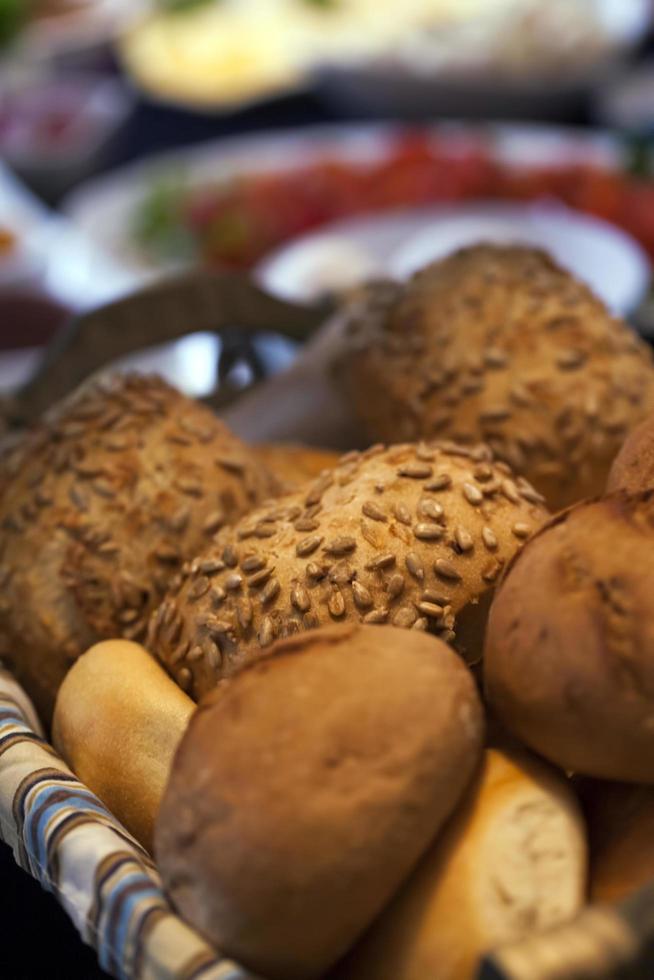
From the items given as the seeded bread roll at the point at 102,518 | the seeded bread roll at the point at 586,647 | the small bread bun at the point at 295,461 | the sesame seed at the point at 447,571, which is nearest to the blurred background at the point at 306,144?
the small bread bun at the point at 295,461

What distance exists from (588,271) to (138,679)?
1.91 meters

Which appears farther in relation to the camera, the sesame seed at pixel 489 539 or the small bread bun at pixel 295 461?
the small bread bun at pixel 295 461

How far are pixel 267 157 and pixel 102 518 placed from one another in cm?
278

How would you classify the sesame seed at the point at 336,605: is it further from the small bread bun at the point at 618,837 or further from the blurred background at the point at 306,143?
the blurred background at the point at 306,143

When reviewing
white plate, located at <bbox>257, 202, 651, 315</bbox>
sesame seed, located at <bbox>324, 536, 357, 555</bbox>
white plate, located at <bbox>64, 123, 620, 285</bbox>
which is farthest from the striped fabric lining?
white plate, located at <bbox>64, 123, 620, 285</bbox>

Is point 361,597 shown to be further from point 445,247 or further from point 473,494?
point 445,247

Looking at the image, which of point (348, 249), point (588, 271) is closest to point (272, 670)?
point (588, 271)

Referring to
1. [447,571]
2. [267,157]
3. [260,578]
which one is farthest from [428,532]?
[267,157]

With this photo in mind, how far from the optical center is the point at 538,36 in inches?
152

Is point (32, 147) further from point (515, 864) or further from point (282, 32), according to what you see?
point (515, 864)

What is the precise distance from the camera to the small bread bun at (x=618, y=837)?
0.72m

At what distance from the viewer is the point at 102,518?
3.53ft

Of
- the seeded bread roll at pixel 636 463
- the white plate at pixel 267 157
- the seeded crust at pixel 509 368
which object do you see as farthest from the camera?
the white plate at pixel 267 157

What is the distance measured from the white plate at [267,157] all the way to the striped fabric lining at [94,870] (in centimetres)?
247
